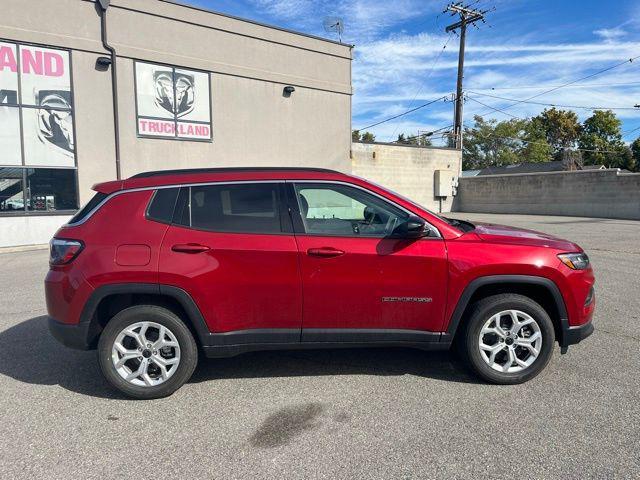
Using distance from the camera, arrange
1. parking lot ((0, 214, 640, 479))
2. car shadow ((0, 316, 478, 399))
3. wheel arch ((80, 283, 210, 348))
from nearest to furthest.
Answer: parking lot ((0, 214, 640, 479))
wheel arch ((80, 283, 210, 348))
car shadow ((0, 316, 478, 399))

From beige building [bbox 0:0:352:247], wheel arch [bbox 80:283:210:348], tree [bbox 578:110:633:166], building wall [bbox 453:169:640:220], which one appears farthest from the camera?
tree [bbox 578:110:633:166]

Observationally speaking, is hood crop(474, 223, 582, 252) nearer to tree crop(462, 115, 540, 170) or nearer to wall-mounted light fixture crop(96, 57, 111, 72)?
wall-mounted light fixture crop(96, 57, 111, 72)

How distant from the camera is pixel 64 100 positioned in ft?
45.4

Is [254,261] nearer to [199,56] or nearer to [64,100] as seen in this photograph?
[64,100]

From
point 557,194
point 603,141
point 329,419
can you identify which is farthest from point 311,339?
point 603,141

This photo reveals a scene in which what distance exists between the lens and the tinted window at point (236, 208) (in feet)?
12.0

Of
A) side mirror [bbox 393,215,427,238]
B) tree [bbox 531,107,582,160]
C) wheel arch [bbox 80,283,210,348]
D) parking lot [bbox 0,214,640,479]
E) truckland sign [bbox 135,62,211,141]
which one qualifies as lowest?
parking lot [bbox 0,214,640,479]

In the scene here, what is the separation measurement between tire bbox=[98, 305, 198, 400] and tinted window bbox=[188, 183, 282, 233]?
780 mm

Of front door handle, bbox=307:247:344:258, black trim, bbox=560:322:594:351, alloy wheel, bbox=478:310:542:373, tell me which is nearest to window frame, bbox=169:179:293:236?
front door handle, bbox=307:247:344:258

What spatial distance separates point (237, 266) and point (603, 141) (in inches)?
2428

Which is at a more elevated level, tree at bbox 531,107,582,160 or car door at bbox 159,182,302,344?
tree at bbox 531,107,582,160

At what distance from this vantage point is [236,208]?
3713mm

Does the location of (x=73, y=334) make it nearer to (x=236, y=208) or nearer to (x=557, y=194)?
(x=236, y=208)

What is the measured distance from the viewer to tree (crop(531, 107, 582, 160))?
185 feet
